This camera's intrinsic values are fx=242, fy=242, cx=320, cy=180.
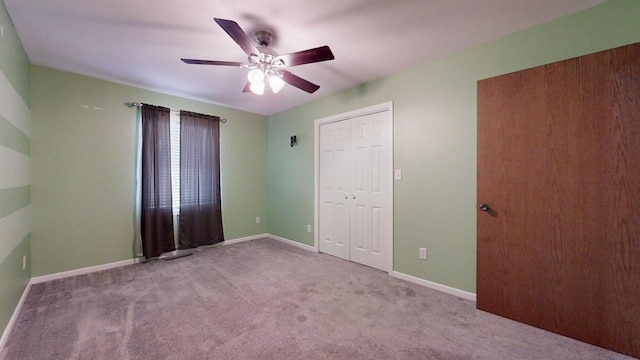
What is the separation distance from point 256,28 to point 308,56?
601 mm

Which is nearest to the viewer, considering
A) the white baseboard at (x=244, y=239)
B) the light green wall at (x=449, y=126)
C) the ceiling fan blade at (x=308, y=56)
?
the ceiling fan blade at (x=308, y=56)

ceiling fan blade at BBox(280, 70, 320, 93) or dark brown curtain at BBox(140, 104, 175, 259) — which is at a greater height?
ceiling fan blade at BBox(280, 70, 320, 93)

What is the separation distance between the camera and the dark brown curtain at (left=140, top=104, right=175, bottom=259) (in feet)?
10.7

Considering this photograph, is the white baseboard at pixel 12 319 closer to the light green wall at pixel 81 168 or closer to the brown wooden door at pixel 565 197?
the light green wall at pixel 81 168

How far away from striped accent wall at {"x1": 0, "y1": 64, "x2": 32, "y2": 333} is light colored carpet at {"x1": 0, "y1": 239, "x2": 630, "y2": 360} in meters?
0.27

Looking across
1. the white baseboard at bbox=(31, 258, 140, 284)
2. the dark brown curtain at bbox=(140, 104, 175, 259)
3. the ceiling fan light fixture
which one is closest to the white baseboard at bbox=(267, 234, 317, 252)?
the dark brown curtain at bbox=(140, 104, 175, 259)

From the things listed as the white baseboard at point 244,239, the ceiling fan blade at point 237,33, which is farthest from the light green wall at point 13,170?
the white baseboard at point 244,239

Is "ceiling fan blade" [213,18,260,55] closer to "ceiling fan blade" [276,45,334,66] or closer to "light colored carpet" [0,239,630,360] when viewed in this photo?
"ceiling fan blade" [276,45,334,66]

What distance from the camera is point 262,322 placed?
1.93 metres

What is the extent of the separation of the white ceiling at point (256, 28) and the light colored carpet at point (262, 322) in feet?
7.88

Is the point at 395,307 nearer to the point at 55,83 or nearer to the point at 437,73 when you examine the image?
the point at 437,73

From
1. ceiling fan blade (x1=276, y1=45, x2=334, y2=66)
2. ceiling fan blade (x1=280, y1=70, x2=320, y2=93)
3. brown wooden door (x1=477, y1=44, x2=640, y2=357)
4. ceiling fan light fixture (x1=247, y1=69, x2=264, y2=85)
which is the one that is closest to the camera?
brown wooden door (x1=477, y1=44, x2=640, y2=357)

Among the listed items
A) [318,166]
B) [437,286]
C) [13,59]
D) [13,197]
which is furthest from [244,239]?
[13,59]

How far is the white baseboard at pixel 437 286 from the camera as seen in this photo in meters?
2.31
